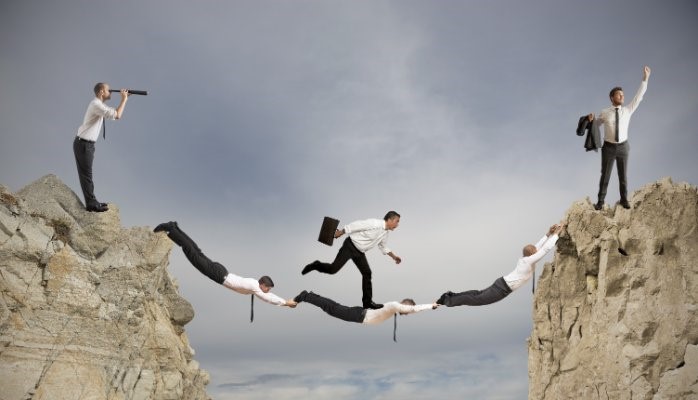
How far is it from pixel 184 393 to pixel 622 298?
18217 millimetres

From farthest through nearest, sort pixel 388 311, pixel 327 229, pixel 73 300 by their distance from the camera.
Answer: pixel 73 300
pixel 388 311
pixel 327 229

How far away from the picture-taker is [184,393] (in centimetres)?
2730

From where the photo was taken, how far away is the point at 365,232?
616 inches

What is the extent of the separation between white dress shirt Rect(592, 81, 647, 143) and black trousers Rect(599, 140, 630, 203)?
18 cm

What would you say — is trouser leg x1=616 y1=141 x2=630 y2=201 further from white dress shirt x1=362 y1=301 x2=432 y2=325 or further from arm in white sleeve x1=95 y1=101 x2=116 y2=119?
arm in white sleeve x1=95 y1=101 x2=116 y2=119

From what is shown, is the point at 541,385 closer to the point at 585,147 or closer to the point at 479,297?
the point at 479,297

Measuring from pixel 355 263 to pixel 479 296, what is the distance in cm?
353

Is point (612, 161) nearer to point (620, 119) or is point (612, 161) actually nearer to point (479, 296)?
point (620, 119)

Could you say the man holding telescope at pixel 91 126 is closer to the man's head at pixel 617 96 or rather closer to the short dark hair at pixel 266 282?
the short dark hair at pixel 266 282

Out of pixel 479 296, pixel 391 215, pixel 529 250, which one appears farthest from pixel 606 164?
pixel 391 215

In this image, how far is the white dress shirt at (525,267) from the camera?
1641cm

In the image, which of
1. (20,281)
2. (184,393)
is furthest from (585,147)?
(184,393)

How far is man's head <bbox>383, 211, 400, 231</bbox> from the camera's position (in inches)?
618

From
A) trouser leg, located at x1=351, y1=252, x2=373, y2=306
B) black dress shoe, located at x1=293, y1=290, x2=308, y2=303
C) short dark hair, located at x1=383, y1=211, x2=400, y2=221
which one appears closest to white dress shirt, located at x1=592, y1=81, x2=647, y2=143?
short dark hair, located at x1=383, y1=211, x2=400, y2=221
